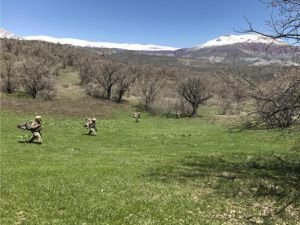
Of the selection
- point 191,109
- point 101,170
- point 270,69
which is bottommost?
point 191,109

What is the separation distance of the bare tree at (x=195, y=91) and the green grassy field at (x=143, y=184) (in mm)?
56474

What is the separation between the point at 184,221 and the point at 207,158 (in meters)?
Result: 15.8

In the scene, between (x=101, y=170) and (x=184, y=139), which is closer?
(x=101, y=170)

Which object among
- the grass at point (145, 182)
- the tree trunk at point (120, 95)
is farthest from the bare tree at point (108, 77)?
the grass at point (145, 182)

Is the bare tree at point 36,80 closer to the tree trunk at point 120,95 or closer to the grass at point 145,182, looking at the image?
the tree trunk at point 120,95

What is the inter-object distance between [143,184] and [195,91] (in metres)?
74.3

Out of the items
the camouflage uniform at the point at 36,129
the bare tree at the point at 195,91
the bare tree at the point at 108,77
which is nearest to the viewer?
the camouflage uniform at the point at 36,129

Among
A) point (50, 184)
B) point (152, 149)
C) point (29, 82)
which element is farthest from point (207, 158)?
point (29, 82)

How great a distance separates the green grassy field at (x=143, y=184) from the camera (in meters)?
15.5

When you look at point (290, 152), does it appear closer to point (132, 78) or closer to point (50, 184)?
point (50, 184)

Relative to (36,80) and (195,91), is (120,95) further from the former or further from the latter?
(195,91)

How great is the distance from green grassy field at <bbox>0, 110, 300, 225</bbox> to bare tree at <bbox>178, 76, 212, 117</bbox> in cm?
5647

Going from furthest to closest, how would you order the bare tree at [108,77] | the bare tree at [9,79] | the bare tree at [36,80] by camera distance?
the bare tree at [108,77], the bare tree at [9,79], the bare tree at [36,80]

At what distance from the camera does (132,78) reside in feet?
369
